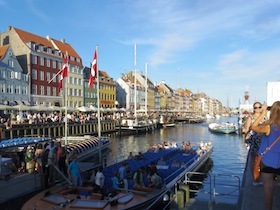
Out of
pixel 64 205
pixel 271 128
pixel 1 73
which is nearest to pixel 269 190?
pixel 271 128

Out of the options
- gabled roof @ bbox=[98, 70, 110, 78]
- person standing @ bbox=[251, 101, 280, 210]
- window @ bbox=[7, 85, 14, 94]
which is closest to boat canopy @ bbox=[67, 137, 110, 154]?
person standing @ bbox=[251, 101, 280, 210]

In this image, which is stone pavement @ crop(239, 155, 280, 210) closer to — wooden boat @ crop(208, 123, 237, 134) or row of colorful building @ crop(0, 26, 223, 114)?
row of colorful building @ crop(0, 26, 223, 114)

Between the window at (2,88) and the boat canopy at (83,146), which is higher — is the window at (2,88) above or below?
above

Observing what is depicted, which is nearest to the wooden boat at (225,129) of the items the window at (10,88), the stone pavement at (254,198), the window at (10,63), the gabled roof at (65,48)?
the gabled roof at (65,48)

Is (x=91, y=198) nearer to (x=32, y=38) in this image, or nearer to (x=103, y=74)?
(x=32, y=38)

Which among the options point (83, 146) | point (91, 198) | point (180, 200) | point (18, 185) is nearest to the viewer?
point (180, 200)

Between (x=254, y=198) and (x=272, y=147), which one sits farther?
(x=254, y=198)

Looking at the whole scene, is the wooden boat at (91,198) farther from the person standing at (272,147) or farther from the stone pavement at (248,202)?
the person standing at (272,147)

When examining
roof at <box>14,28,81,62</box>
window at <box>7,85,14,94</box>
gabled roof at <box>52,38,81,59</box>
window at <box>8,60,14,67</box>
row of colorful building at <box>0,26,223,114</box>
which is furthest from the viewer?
gabled roof at <box>52,38,81,59</box>

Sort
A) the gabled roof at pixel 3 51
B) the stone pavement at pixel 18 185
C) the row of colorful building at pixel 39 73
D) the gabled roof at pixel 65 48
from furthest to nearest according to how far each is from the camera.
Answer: the gabled roof at pixel 65 48, the row of colorful building at pixel 39 73, the gabled roof at pixel 3 51, the stone pavement at pixel 18 185

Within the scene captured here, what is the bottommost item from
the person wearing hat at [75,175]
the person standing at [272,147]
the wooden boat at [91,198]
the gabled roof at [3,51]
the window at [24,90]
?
the wooden boat at [91,198]

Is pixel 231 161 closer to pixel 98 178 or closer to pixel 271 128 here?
pixel 98 178

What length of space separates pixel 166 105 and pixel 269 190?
132m

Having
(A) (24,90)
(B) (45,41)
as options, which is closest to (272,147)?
(A) (24,90)
